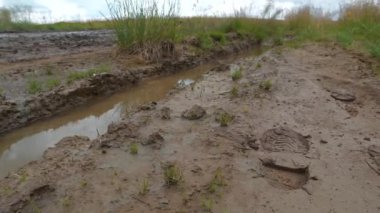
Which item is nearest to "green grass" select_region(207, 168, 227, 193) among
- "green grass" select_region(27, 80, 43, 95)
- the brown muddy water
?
the brown muddy water

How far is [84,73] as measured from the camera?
5.85m

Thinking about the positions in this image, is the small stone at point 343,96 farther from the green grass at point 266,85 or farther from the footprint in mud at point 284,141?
the footprint in mud at point 284,141

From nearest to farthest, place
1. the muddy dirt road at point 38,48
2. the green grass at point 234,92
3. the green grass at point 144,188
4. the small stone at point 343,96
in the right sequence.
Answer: the green grass at point 144,188, the small stone at point 343,96, the green grass at point 234,92, the muddy dirt road at point 38,48

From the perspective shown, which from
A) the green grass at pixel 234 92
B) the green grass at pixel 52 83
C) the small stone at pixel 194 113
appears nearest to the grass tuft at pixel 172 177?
the small stone at pixel 194 113

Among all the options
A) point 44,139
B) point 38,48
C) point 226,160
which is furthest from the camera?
point 38,48

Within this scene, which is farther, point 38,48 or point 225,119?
point 38,48

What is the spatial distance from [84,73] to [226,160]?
3518 millimetres

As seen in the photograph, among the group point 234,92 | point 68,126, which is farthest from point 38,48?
point 234,92

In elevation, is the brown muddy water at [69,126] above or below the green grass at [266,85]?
below

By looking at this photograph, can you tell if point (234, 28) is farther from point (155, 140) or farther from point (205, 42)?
point (155, 140)

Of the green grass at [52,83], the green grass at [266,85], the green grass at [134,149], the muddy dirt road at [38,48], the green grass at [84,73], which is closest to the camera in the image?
the green grass at [134,149]

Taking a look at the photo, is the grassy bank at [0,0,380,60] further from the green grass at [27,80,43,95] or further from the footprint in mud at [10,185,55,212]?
the footprint in mud at [10,185,55,212]

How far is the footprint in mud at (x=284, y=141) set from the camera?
3254 millimetres

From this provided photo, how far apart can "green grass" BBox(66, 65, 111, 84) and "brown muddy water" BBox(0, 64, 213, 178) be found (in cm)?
43
